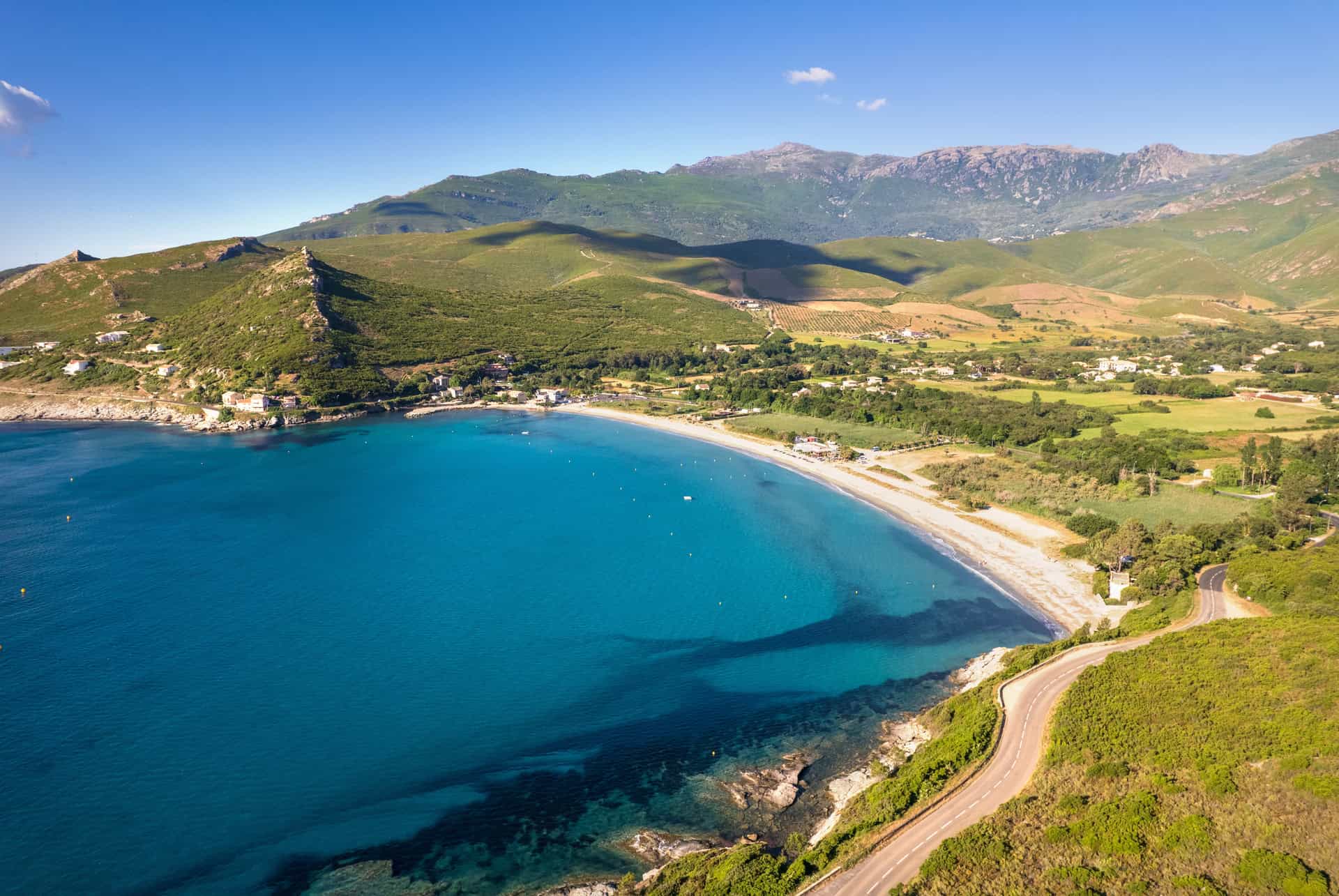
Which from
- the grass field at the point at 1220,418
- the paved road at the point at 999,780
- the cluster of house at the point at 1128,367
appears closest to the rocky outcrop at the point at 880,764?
the paved road at the point at 999,780

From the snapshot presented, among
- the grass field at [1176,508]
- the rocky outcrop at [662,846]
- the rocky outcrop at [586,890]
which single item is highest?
the grass field at [1176,508]

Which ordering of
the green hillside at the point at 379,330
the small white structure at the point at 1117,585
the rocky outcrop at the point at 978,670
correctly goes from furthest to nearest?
1. the green hillside at the point at 379,330
2. the small white structure at the point at 1117,585
3. the rocky outcrop at the point at 978,670

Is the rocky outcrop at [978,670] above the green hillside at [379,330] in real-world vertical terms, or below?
below

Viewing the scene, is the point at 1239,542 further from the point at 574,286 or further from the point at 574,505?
the point at 574,286

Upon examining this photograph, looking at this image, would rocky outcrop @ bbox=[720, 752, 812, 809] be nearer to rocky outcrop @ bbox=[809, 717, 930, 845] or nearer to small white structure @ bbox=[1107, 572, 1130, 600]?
rocky outcrop @ bbox=[809, 717, 930, 845]

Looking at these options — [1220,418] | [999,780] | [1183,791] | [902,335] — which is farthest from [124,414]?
[902,335]

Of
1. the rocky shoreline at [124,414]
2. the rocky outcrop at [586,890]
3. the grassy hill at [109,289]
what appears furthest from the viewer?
the grassy hill at [109,289]

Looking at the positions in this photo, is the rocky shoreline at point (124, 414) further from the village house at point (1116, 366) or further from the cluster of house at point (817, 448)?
the village house at point (1116, 366)
